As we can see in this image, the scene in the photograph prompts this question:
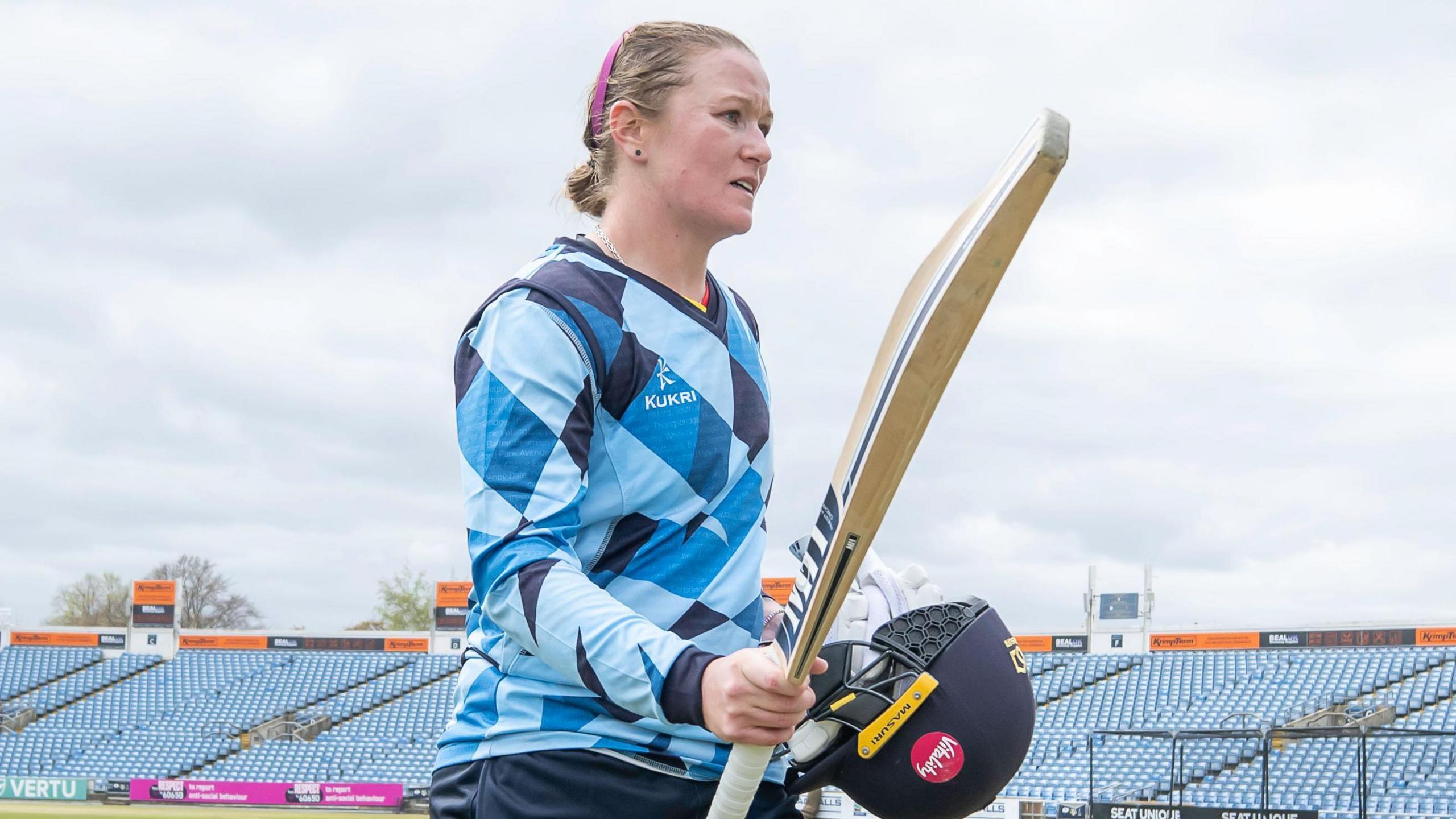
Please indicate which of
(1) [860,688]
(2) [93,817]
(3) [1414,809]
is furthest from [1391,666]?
(1) [860,688]

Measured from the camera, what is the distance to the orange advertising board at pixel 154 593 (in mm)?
41250

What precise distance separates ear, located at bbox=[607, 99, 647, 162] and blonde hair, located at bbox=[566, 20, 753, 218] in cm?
1

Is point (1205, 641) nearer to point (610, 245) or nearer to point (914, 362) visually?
point (610, 245)

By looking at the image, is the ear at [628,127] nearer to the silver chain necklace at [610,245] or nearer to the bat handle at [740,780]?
the silver chain necklace at [610,245]

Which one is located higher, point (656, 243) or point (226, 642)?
point (656, 243)

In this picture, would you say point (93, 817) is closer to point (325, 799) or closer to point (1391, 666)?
point (325, 799)

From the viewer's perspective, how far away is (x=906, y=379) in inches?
55.6

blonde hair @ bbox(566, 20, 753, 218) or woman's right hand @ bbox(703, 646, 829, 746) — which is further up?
blonde hair @ bbox(566, 20, 753, 218)

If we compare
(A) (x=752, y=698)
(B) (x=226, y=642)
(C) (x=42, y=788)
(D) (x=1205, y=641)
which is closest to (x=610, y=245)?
(A) (x=752, y=698)

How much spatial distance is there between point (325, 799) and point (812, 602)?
31.6 meters

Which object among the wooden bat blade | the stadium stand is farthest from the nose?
the stadium stand

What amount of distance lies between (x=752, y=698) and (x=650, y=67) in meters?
1.01

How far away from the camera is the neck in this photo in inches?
81.4

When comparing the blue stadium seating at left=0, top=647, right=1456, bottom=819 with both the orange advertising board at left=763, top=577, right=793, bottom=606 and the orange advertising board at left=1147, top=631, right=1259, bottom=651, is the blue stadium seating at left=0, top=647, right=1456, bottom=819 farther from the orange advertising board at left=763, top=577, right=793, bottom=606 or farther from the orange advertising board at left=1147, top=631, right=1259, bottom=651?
the orange advertising board at left=763, top=577, right=793, bottom=606
